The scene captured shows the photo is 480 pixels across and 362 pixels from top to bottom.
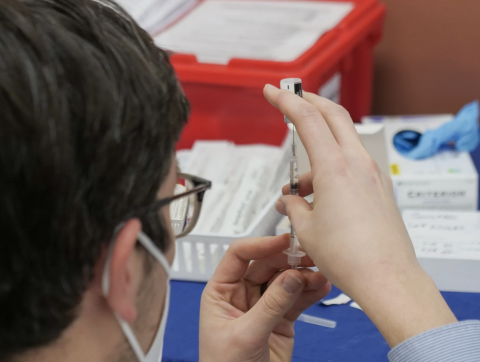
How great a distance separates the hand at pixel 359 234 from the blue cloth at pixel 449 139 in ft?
1.98

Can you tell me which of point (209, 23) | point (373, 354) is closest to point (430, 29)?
point (209, 23)

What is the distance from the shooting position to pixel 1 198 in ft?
1.62

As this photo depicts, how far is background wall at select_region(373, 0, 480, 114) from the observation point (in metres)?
1.65

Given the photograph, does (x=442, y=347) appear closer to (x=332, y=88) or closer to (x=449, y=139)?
(x=449, y=139)

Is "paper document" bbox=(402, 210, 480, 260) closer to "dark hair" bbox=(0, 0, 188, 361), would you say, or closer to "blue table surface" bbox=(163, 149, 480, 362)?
"blue table surface" bbox=(163, 149, 480, 362)

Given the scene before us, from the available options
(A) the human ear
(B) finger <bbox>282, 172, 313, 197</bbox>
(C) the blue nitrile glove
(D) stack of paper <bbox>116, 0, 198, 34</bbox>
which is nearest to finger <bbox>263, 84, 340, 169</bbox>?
(B) finger <bbox>282, 172, 313, 197</bbox>

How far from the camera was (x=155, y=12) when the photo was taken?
1521mm

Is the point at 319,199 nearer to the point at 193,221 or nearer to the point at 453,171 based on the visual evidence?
the point at 193,221

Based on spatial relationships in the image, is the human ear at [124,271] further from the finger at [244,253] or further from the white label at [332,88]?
the white label at [332,88]

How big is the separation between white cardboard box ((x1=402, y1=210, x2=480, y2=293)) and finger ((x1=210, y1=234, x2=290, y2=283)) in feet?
0.86

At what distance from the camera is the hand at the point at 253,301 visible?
0.76 m

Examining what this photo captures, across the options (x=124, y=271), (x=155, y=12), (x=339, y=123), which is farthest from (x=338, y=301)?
(x=155, y=12)

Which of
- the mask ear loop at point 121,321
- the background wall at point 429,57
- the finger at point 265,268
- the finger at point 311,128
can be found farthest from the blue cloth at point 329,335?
the background wall at point 429,57

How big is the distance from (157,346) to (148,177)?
0.24m
